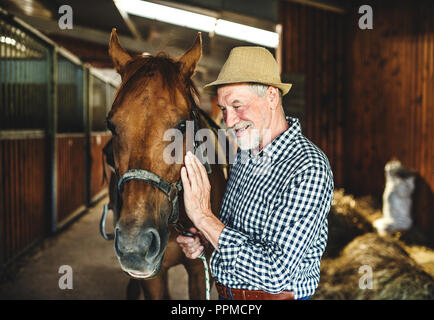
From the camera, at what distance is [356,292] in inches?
112

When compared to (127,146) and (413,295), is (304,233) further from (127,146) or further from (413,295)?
(413,295)

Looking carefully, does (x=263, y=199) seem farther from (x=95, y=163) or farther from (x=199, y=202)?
(x=95, y=163)

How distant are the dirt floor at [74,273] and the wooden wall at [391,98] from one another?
136 inches

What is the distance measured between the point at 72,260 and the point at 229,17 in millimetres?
4202

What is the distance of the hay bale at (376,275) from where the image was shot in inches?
106

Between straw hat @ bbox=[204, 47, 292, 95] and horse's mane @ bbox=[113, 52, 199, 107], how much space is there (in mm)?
213

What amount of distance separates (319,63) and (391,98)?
1.45 m

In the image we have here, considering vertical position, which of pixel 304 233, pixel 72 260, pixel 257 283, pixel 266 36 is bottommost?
pixel 72 260

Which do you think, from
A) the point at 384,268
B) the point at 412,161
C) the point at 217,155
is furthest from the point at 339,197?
the point at 217,155

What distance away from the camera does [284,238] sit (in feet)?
3.32

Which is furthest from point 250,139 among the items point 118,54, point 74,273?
point 74,273

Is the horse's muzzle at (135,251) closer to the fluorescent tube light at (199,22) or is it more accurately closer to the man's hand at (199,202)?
the man's hand at (199,202)

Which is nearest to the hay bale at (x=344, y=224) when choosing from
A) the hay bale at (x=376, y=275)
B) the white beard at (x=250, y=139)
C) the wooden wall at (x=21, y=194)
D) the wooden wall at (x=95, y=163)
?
the hay bale at (x=376, y=275)
